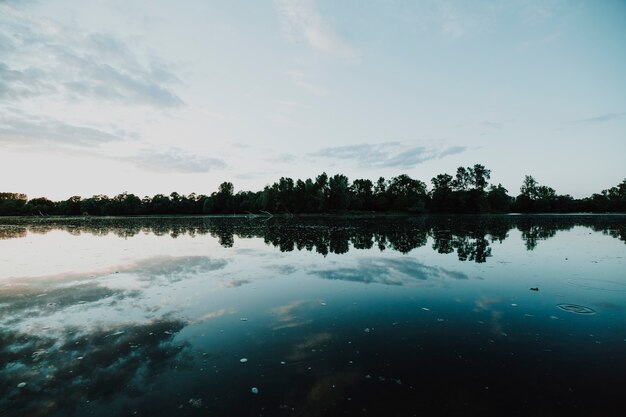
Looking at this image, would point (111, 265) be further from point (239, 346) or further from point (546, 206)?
point (546, 206)

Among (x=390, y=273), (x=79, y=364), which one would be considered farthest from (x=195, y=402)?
(x=390, y=273)

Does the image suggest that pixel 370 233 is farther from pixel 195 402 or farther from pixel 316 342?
pixel 195 402

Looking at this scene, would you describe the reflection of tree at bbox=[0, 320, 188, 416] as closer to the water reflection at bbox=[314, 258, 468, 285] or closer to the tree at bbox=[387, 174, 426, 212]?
the water reflection at bbox=[314, 258, 468, 285]

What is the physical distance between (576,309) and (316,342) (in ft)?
25.3

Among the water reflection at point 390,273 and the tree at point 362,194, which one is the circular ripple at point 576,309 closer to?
the water reflection at point 390,273

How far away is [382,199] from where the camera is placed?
4830 inches

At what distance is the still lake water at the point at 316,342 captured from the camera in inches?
191

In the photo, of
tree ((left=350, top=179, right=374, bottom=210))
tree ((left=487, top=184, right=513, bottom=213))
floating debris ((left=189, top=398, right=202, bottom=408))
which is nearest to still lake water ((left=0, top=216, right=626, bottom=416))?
floating debris ((left=189, top=398, right=202, bottom=408))

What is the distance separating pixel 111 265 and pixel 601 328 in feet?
63.8

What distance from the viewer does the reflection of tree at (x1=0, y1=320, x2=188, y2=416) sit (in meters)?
5.06

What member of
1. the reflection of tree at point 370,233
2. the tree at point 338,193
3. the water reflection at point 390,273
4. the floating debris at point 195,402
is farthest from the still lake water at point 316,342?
the tree at point 338,193

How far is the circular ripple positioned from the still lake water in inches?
3.2

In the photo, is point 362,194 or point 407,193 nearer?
point 407,193

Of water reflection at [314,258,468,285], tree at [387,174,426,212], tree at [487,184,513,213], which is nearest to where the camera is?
water reflection at [314,258,468,285]
